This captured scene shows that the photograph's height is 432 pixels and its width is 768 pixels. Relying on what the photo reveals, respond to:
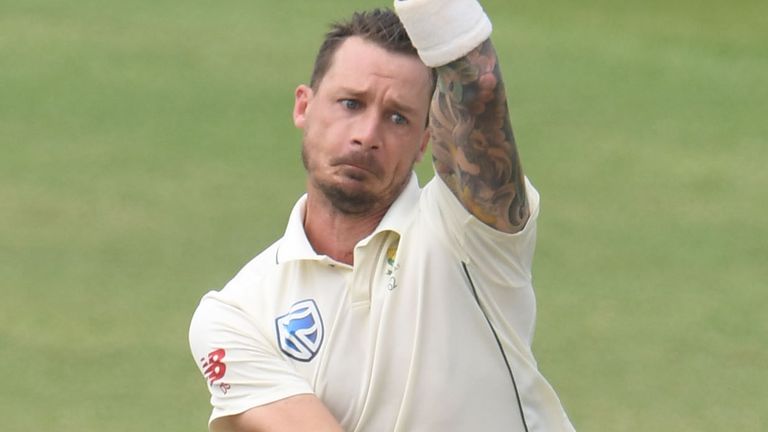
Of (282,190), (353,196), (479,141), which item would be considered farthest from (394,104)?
(282,190)

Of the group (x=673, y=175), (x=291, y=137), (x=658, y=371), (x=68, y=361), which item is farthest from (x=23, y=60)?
(x=658, y=371)

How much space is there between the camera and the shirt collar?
4.89m

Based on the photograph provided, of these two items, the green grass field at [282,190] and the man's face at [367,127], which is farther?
the green grass field at [282,190]

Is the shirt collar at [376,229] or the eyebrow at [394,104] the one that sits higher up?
the eyebrow at [394,104]

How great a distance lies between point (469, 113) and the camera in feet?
14.5

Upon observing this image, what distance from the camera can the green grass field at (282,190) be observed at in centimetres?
989

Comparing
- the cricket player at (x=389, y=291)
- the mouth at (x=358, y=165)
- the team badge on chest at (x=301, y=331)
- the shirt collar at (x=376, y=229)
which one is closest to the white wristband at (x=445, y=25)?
the cricket player at (x=389, y=291)

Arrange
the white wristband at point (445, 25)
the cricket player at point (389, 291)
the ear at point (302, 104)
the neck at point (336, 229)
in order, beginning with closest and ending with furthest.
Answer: the white wristband at point (445, 25), the cricket player at point (389, 291), the neck at point (336, 229), the ear at point (302, 104)

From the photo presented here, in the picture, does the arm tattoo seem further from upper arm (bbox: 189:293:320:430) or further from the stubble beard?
upper arm (bbox: 189:293:320:430)

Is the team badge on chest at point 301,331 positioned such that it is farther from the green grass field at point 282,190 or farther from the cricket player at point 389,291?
the green grass field at point 282,190

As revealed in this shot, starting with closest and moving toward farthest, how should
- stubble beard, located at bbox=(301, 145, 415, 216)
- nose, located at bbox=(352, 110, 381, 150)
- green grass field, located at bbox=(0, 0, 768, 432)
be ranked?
nose, located at bbox=(352, 110, 381, 150), stubble beard, located at bbox=(301, 145, 415, 216), green grass field, located at bbox=(0, 0, 768, 432)

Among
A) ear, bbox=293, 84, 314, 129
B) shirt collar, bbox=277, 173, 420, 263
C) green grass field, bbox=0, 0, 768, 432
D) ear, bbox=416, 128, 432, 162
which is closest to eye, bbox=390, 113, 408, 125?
ear, bbox=416, 128, 432, 162

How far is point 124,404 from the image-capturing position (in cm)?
968

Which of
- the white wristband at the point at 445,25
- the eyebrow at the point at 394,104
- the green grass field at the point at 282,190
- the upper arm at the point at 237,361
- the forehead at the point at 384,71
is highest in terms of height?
the white wristband at the point at 445,25
